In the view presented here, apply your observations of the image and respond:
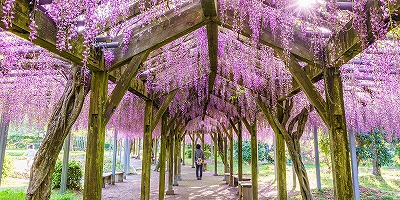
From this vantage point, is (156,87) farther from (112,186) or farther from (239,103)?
(112,186)

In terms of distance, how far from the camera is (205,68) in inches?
176

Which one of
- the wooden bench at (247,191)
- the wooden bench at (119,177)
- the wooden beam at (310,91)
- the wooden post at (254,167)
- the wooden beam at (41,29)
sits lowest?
the wooden bench at (119,177)

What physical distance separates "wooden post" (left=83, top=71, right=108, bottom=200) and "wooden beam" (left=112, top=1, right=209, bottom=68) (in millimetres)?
339

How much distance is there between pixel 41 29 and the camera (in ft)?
5.88

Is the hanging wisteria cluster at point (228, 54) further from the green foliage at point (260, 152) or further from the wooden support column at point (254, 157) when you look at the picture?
the green foliage at point (260, 152)

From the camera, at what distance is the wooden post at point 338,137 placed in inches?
89.9

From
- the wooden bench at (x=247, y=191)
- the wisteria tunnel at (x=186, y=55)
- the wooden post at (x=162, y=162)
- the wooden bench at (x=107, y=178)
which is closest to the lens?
the wisteria tunnel at (x=186, y=55)

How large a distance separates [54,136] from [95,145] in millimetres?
364

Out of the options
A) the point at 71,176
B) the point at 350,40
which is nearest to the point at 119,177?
the point at 71,176

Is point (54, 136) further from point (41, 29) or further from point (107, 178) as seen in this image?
point (107, 178)

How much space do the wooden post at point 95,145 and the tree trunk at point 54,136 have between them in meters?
0.13

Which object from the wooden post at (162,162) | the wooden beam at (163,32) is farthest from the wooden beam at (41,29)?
the wooden post at (162,162)

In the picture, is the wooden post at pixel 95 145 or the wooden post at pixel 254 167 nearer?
the wooden post at pixel 95 145

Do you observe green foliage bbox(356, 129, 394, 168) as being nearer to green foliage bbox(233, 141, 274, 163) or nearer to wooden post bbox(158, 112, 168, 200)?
wooden post bbox(158, 112, 168, 200)
